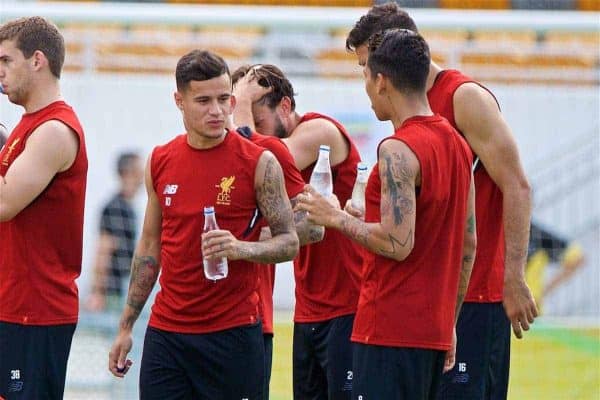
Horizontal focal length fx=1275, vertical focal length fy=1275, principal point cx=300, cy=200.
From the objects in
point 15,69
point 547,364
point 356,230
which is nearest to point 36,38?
point 15,69

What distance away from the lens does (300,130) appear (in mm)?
6402

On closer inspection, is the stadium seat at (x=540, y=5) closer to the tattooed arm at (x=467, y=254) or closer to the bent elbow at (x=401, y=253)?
the tattooed arm at (x=467, y=254)

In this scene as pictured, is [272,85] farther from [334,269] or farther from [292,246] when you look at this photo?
[292,246]

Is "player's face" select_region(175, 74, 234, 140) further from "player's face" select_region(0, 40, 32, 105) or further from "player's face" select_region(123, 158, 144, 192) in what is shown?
"player's face" select_region(123, 158, 144, 192)

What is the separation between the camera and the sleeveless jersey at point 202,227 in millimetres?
5410

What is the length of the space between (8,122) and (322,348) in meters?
5.17

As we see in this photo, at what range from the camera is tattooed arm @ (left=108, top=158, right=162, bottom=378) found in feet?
18.6

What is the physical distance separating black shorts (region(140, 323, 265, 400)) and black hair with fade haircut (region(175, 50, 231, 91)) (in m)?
Result: 1.09

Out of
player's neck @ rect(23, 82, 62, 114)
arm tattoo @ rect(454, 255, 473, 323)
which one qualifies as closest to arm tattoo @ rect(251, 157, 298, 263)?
arm tattoo @ rect(454, 255, 473, 323)

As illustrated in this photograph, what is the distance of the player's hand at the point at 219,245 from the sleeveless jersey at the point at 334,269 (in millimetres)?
1202

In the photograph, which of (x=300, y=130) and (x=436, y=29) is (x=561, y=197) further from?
(x=300, y=130)

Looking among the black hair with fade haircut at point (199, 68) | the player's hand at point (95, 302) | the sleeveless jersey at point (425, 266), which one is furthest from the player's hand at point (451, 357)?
the player's hand at point (95, 302)

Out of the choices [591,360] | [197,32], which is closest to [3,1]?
[197,32]

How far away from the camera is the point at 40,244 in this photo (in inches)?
218
